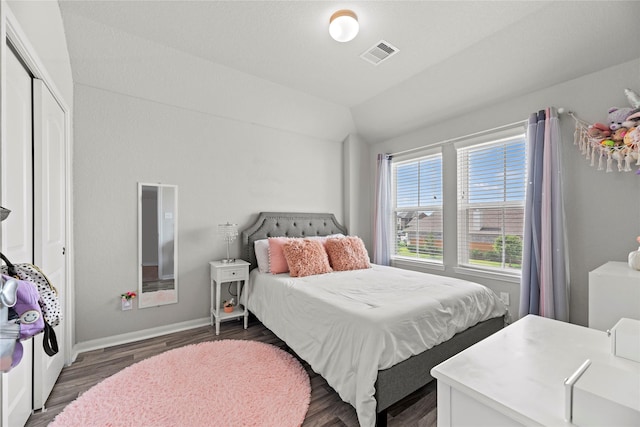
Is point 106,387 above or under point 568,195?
under

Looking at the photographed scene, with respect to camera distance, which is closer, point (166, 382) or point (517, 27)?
point (166, 382)

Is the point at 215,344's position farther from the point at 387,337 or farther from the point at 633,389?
the point at 633,389

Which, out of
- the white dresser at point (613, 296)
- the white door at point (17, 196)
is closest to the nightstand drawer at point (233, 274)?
the white door at point (17, 196)

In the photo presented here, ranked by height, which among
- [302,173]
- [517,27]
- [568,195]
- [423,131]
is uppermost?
[517,27]

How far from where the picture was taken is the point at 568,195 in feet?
7.57

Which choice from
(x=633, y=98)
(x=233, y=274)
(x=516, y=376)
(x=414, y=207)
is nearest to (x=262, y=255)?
(x=233, y=274)

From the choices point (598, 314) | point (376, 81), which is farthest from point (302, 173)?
point (598, 314)

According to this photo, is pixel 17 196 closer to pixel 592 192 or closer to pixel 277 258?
pixel 277 258

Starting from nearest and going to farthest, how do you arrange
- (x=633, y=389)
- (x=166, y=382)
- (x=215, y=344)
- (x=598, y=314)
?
1. (x=633, y=389)
2. (x=598, y=314)
3. (x=166, y=382)
4. (x=215, y=344)

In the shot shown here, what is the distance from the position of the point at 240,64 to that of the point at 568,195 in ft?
10.5

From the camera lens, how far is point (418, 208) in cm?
362

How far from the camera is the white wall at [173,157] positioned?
2434 mm

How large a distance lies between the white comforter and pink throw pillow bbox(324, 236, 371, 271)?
348mm

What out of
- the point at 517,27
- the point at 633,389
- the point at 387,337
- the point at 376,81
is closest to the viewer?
the point at 633,389
